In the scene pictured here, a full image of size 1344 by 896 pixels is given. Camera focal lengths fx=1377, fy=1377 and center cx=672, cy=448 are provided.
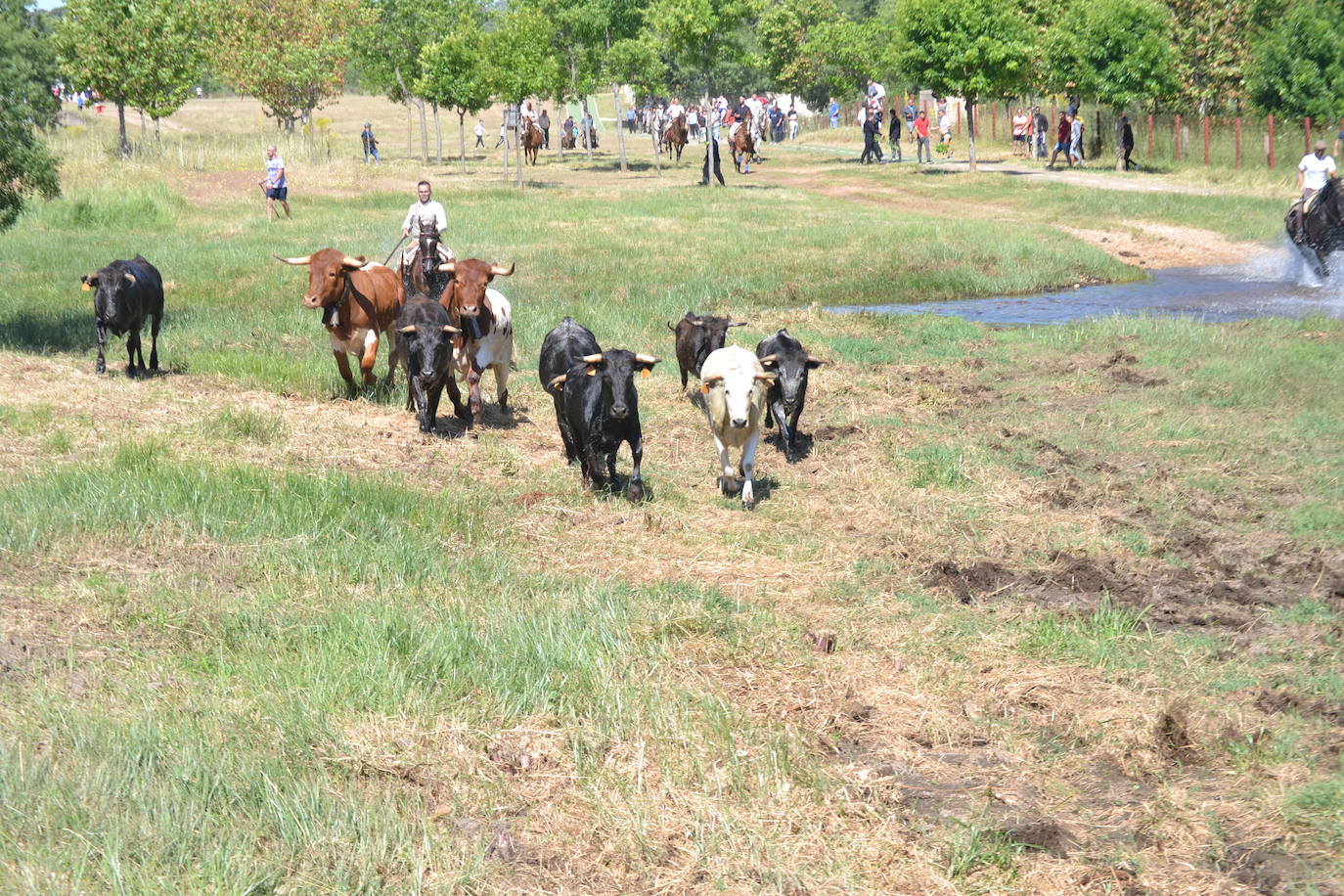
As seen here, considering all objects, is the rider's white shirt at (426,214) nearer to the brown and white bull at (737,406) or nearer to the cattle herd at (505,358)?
the cattle herd at (505,358)

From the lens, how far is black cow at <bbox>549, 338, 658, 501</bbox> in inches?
422

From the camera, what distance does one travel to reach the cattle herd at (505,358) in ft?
35.9

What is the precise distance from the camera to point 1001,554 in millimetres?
9453

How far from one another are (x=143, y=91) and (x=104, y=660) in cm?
4247

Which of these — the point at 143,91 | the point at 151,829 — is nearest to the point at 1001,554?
the point at 151,829

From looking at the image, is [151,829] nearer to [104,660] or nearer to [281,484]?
[104,660]

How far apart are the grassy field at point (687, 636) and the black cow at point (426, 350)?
1.63 feet

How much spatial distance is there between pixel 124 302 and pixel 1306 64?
109 ft

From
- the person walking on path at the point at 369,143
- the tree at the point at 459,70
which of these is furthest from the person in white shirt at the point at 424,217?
the person walking on path at the point at 369,143

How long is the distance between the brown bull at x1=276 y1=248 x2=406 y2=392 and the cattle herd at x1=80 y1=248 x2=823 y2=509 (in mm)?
14

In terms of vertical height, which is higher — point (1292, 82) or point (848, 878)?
point (1292, 82)

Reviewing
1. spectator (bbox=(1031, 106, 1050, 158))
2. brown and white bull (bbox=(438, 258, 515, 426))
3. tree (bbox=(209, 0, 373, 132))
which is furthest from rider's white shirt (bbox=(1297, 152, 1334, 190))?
tree (bbox=(209, 0, 373, 132))

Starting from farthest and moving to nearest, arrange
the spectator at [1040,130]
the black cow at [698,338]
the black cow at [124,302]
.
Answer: the spectator at [1040,130], the black cow at [124,302], the black cow at [698,338]

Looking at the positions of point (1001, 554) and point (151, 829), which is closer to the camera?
point (151, 829)
